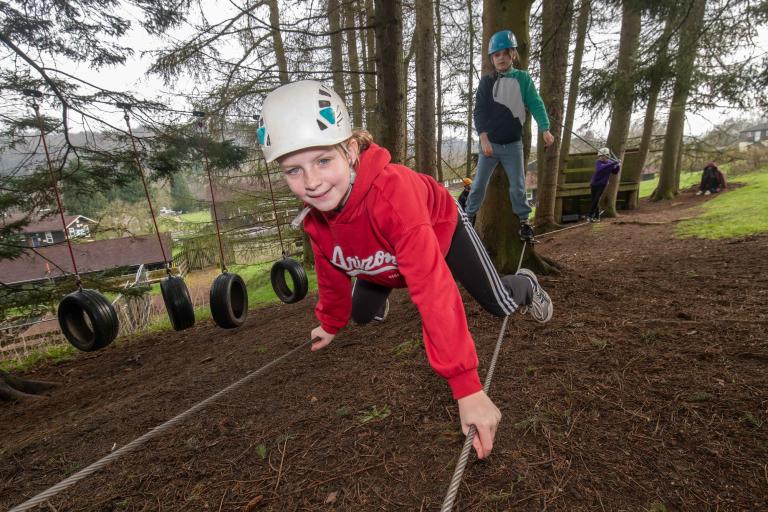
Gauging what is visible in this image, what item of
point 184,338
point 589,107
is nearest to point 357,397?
point 589,107

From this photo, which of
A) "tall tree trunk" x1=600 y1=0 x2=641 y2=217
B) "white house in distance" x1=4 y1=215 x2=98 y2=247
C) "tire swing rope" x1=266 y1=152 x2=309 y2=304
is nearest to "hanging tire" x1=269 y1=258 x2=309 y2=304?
"tire swing rope" x1=266 y1=152 x2=309 y2=304

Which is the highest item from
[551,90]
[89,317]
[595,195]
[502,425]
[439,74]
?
[439,74]

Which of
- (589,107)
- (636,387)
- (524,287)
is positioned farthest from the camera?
(589,107)

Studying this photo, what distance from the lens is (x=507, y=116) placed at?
13.4 ft

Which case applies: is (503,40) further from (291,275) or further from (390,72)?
(291,275)

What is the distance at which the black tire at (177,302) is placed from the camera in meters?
3.77

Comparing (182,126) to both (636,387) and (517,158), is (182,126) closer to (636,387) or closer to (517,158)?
(517,158)

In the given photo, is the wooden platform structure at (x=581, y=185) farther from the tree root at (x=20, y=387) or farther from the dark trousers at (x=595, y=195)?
→ the tree root at (x=20, y=387)

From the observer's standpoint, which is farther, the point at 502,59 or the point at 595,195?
the point at 595,195

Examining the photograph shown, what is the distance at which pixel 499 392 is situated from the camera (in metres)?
2.45

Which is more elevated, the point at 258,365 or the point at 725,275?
the point at 725,275

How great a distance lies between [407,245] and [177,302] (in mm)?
3166

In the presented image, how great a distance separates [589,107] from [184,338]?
8.89 m

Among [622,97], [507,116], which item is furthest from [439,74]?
[507,116]
